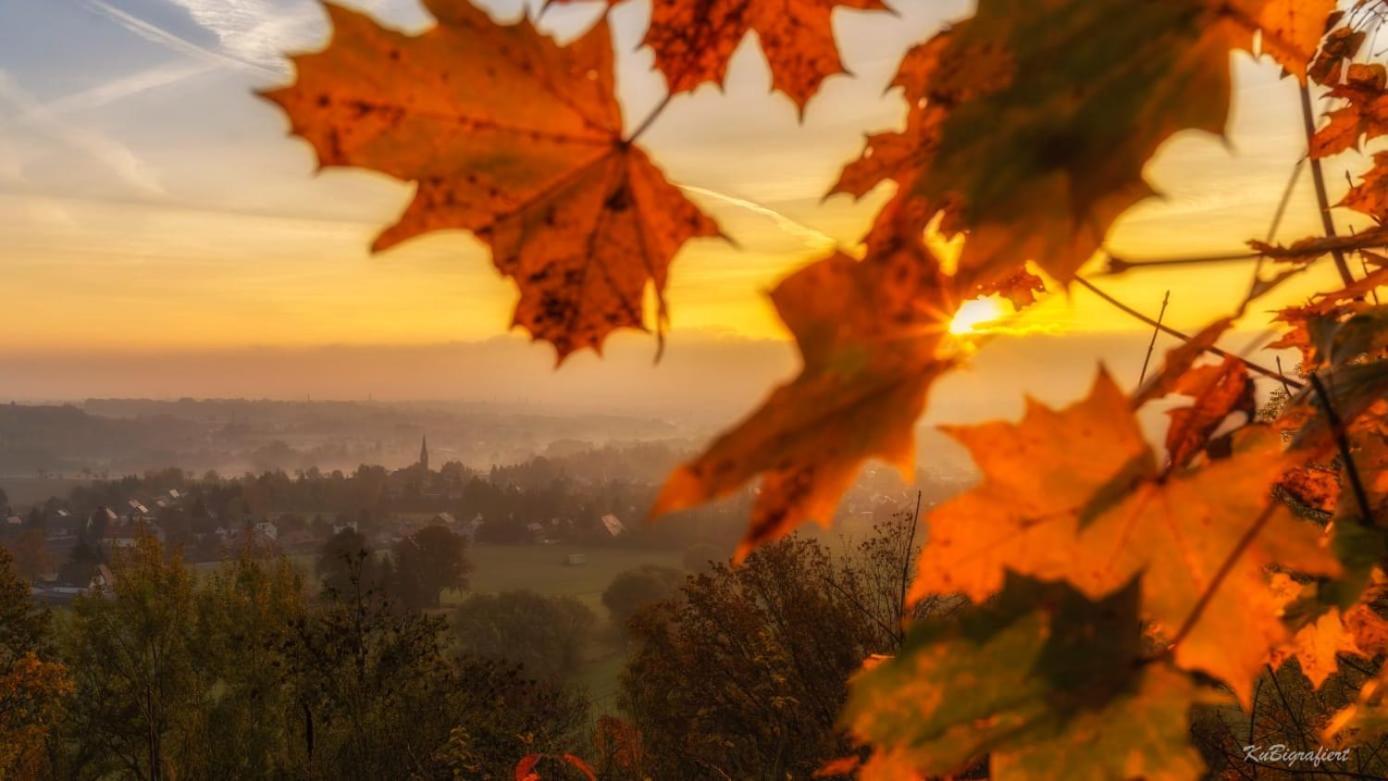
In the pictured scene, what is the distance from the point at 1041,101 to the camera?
0.45m

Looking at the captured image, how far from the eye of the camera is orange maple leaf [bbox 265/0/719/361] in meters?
0.56

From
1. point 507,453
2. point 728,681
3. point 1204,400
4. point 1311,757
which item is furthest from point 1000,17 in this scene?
point 507,453

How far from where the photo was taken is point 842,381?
45 centimetres

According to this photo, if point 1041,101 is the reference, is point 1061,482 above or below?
below

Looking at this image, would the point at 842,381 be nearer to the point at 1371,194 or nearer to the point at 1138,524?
the point at 1138,524

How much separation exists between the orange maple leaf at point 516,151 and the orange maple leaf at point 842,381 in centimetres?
17

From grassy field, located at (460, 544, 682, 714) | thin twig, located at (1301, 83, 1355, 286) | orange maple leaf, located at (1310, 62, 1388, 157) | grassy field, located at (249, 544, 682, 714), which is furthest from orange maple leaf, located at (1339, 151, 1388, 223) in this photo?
grassy field, located at (249, 544, 682, 714)

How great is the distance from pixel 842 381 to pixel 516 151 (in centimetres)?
30

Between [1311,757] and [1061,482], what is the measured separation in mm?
4234

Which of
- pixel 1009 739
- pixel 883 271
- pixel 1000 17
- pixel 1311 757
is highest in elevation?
pixel 1000 17

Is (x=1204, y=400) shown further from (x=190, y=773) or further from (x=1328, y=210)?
(x=190, y=773)

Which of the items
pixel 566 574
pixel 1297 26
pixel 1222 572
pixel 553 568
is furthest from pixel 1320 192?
pixel 553 568

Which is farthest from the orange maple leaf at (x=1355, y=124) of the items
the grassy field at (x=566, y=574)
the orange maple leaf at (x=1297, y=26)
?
the grassy field at (x=566, y=574)

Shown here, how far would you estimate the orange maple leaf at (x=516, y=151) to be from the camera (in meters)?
0.56
